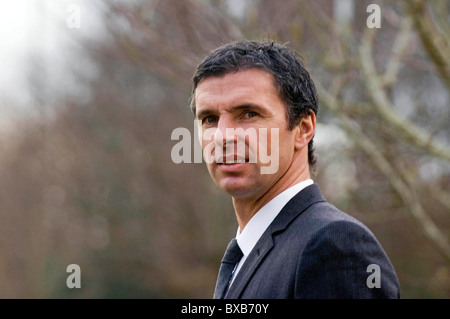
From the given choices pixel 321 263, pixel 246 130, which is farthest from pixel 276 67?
pixel 321 263

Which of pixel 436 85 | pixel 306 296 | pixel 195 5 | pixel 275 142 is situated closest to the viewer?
pixel 306 296

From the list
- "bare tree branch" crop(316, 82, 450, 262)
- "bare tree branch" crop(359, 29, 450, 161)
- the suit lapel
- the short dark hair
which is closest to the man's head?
the short dark hair

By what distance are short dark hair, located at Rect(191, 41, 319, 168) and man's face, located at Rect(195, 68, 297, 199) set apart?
1.1 inches

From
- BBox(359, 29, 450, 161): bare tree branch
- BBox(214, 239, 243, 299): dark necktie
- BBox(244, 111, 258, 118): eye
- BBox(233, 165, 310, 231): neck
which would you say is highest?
BBox(359, 29, 450, 161): bare tree branch

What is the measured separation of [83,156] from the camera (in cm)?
1875

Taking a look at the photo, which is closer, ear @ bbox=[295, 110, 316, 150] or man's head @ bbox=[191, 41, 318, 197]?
man's head @ bbox=[191, 41, 318, 197]

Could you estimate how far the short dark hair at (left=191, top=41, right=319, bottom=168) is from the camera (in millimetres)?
2590

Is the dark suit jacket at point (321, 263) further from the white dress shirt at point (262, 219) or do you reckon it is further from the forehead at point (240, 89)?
the forehead at point (240, 89)

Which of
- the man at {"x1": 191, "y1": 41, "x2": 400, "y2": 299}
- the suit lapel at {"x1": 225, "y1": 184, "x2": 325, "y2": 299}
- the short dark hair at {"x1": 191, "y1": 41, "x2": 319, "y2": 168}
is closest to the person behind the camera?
the man at {"x1": 191, "y1": 41, "x2": 400, "y2": 299}

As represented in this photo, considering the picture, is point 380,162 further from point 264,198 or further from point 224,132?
point 224,132

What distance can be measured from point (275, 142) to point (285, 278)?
0.56 metres

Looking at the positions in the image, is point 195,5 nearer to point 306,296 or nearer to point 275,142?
point 275,142

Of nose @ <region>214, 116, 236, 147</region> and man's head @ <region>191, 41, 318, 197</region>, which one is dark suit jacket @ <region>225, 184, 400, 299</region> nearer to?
man's head @ <region>191, 41, 318, 197</region>

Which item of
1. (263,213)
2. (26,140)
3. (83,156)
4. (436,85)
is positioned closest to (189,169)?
(83,156)
